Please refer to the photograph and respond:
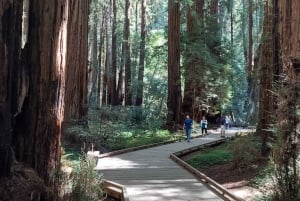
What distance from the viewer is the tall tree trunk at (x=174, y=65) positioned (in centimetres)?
2475

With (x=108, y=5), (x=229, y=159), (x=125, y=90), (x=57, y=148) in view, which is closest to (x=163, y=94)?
(x=125, y=90)

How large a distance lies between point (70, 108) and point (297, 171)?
10.8m

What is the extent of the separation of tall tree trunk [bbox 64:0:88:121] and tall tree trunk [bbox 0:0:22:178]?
913cm

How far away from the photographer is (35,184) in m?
6.00

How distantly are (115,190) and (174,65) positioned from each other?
56.1 feet

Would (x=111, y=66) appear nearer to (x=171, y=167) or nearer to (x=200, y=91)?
(x=200, y=91)

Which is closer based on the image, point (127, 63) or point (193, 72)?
point (193, 72)

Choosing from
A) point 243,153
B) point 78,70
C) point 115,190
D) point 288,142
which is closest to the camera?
point 288,142

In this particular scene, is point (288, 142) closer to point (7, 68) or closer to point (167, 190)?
point (167, 190)

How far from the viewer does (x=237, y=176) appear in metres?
10.6

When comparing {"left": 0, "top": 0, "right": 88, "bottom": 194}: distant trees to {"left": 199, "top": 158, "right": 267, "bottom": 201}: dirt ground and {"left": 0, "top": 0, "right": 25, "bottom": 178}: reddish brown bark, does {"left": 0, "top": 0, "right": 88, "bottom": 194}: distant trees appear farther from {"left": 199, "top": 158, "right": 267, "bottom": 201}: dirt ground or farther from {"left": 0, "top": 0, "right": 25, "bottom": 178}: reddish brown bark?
{"left": 199, "top": 158, "right": 267, "bottom": 201}: dirt ground

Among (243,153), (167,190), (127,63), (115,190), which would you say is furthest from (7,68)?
(127,63)

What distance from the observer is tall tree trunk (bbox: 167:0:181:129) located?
24.8 metres

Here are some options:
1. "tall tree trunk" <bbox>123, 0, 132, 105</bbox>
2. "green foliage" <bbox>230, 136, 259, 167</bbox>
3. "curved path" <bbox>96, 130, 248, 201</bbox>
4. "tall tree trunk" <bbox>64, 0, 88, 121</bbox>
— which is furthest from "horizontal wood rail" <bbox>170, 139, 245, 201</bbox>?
"tall tree trunk" <bbox>123, 0, 132, 105</bbox>
